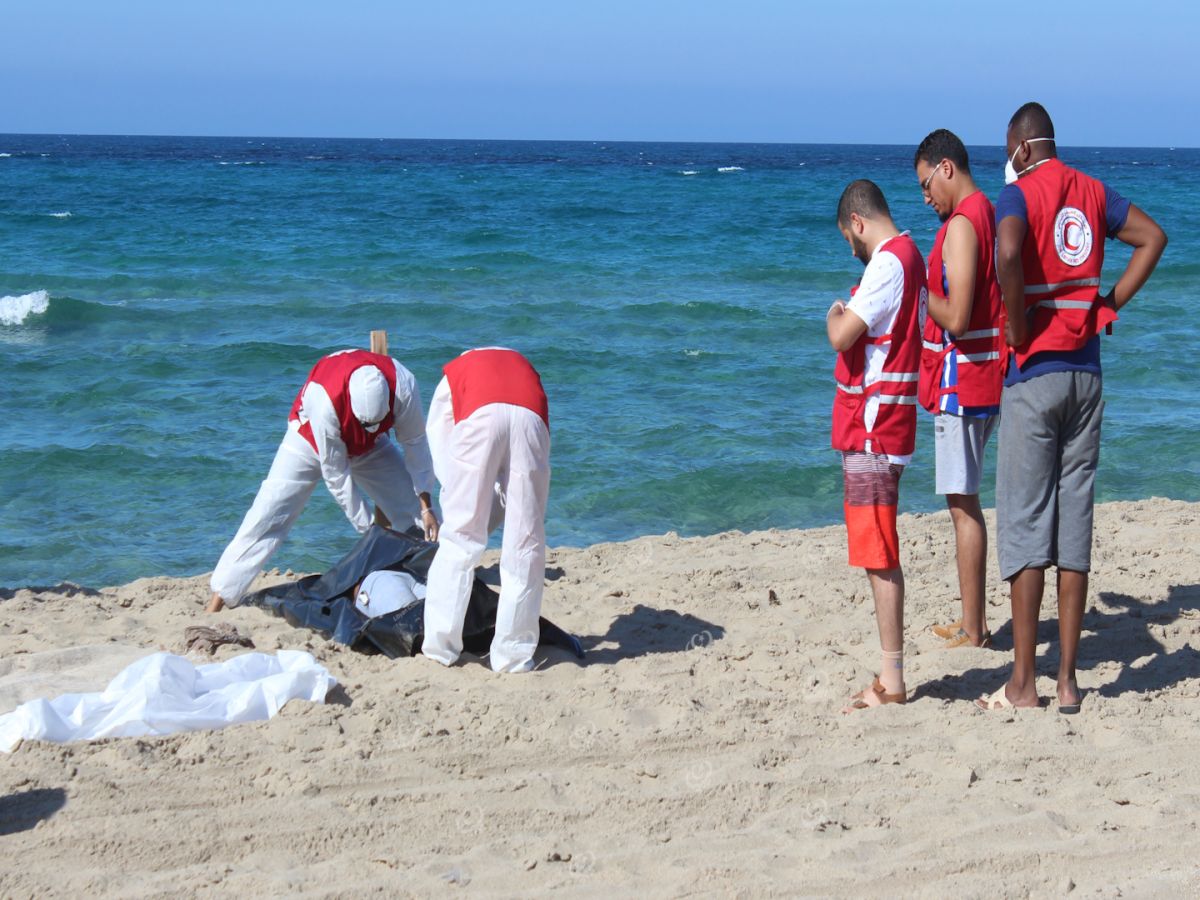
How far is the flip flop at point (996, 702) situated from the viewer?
181 inches

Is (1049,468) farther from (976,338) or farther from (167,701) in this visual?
(167,701)

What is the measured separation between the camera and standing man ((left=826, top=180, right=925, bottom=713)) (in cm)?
428

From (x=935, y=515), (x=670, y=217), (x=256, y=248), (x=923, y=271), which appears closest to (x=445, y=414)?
(x=923, y=271)

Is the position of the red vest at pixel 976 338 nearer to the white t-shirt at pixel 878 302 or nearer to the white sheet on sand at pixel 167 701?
the white t-shirt at pixel 878 302

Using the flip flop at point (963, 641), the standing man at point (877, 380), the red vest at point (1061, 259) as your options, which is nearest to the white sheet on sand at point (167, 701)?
the standing man at point (877, 380)

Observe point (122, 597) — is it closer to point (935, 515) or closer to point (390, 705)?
point (390, 705)

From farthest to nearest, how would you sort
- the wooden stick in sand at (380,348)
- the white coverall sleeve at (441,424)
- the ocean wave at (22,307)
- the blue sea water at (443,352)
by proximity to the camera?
the ocean wave at (22,307) → the blue sea water at (443,352) → the wooden stick in sand at (380,348) → the white coverall sleeve at (441,424)

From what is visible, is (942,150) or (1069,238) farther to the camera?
(942,150)

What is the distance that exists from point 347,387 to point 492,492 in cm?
110

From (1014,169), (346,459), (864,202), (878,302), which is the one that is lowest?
(346,459)

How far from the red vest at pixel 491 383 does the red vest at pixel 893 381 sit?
1239mm

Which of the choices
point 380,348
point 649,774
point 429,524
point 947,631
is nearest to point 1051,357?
point 947,631

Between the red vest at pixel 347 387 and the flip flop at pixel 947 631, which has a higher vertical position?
the red vest at pixel 347 387

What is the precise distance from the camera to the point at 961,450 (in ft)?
16.2
